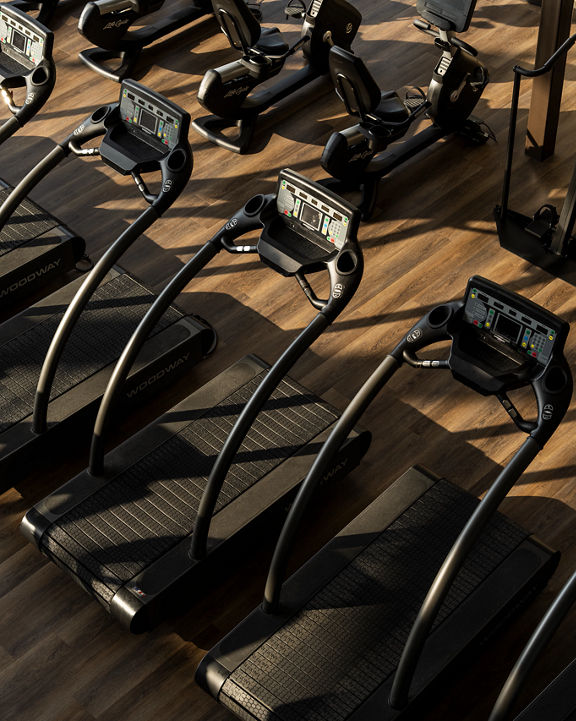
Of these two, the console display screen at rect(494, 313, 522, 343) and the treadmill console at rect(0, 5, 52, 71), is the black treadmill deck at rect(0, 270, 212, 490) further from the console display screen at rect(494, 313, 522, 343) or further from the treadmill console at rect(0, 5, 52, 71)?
the console display screen at rect(494, 313, 522, 343)

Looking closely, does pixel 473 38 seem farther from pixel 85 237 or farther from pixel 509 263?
pixel 85 237

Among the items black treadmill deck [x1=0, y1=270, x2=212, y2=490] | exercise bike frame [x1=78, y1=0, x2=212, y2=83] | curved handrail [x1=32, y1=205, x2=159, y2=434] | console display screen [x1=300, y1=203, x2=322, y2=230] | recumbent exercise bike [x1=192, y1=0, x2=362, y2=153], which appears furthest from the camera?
exercise bike frame [x1=78, y1=0, x2=212, y2=83]

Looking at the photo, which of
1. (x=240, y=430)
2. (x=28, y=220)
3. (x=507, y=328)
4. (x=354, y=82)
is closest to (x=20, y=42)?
(x=28, y=220)

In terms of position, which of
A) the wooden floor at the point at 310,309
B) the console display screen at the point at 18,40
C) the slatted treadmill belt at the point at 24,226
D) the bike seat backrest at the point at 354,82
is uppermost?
the console display screen at the point at 18,40

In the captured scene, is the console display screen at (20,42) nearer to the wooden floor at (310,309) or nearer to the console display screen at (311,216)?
the wooden floor at (310,309)

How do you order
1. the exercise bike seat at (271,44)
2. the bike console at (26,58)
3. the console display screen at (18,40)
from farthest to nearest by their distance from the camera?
the exercise bike seat at (271,44) → the console display screen at (18,40) → the bike console at (26,58)

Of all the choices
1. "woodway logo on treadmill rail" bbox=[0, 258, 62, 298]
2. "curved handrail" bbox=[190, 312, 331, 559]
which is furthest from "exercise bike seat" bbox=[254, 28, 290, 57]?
"curved handrail" bbox=[190, 312, 331, 559]

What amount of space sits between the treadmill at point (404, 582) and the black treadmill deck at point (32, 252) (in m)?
2.07

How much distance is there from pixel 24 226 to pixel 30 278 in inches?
10.5

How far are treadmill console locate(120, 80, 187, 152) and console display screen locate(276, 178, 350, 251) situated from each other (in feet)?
1.73

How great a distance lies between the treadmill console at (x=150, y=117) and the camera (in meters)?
4.04

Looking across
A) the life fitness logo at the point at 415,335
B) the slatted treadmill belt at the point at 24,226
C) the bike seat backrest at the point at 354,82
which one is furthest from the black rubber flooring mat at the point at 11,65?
the life fitness logo at the point at 415,335

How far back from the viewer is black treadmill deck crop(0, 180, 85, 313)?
15.8ft

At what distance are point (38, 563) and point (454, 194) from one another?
281 cm
